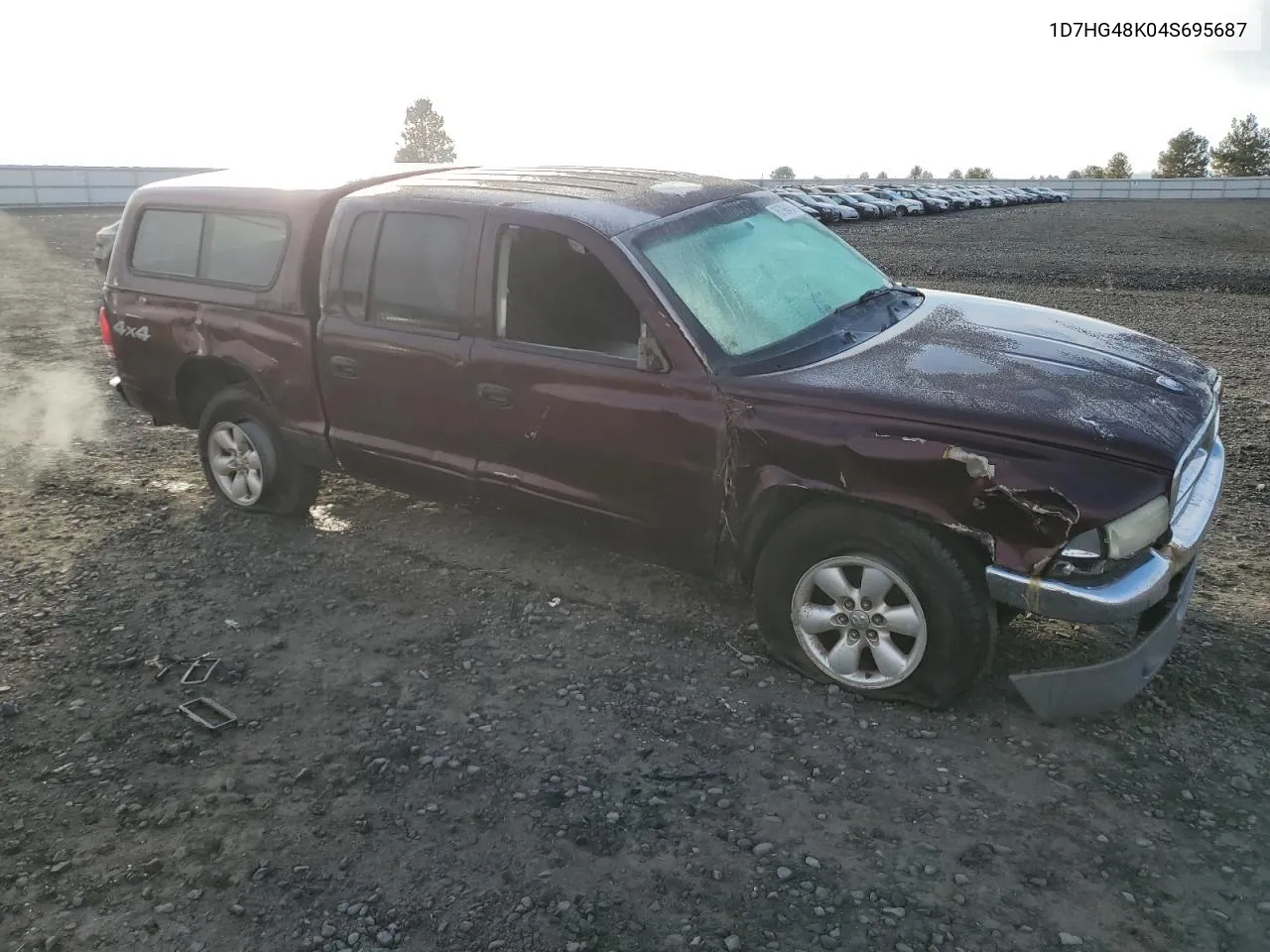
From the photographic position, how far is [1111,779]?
3.50 meters

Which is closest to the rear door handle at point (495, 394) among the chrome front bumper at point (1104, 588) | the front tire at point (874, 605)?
the front tire at point (874, 605)

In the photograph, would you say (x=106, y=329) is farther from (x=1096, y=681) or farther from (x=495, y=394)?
(x=1096, y=681)

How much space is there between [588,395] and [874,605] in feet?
4.84

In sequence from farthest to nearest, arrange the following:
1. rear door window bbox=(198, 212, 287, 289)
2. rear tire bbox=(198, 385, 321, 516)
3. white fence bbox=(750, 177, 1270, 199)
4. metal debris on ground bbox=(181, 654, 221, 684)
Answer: white fence bbox=(750, 177, 1270, 199)
rear tire bbox=(198, 385, 321, 516)
rear door window bbox=(198, 212, 287, 289)
metal debris on ground bbox=(181, 654, 221, 684)

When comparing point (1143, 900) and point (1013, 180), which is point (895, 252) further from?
point (1013, 180)

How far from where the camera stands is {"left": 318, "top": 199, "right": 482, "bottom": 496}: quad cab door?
15.4 feet

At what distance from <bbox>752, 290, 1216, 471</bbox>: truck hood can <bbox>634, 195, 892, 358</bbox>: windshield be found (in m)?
0.30

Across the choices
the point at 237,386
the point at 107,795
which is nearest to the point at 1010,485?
the point at 107,795

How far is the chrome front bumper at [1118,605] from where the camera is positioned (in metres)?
3.37

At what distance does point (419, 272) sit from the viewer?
4797mm

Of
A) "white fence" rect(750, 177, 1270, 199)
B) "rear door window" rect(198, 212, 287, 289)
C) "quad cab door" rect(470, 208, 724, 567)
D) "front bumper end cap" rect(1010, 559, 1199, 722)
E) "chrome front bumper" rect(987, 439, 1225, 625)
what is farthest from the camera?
"white fence" rect(750, 177, 1270, 199)

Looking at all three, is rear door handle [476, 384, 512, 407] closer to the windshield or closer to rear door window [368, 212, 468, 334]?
rear door window [368, 212, 468, 334]

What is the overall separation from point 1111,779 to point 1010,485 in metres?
1.10

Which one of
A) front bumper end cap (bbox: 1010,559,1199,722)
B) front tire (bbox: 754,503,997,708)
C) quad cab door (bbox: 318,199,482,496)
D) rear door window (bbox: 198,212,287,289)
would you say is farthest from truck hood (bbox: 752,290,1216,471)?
rear door window (bbox: 198,212,287,289)
